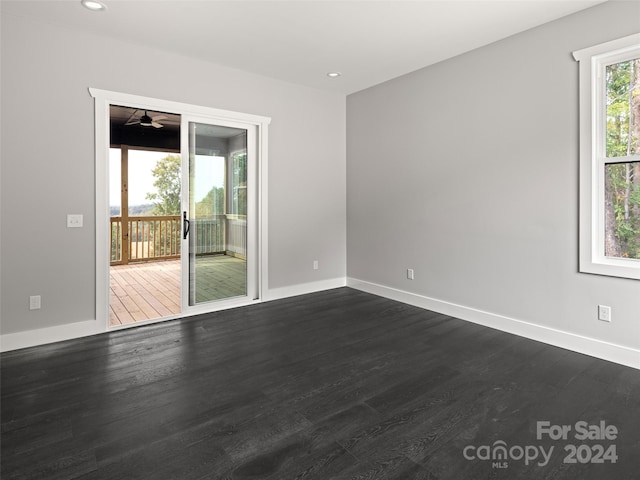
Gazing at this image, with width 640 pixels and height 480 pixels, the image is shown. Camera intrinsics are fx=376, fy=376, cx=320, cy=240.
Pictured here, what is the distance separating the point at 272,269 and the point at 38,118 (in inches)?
110

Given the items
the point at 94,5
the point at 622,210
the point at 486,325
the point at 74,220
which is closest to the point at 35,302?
the point at 74,220

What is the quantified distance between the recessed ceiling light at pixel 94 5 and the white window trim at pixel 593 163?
3779mm

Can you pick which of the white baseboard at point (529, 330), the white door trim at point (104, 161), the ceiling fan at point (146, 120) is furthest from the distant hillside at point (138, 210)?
the white baseboard at point (529, 330)

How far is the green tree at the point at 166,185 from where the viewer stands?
829cm

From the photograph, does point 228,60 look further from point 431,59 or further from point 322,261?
point 322,261

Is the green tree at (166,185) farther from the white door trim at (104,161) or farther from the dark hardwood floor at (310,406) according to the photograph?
the dark hardwood floor at (310,406)

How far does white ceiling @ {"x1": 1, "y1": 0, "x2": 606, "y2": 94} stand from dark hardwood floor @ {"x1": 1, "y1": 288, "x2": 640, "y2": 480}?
278 cm

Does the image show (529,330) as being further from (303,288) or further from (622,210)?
(303,288)

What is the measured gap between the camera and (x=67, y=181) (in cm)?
339

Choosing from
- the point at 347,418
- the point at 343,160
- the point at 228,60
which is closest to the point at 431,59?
the point at 343,160

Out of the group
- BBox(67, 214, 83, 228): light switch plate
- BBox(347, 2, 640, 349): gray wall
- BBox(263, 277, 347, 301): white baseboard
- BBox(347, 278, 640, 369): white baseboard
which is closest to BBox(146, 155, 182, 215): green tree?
BBox(263, 277, 347, 301): white baseboard

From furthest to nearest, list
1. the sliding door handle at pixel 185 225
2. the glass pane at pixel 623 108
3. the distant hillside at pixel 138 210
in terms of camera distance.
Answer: the distant hillside at pixel 138 210
the sliding door handle at pixel 185 225
the glass pane at pixel 623 108

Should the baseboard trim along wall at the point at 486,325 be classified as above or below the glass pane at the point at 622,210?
below

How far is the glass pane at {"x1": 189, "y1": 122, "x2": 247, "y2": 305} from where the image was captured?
424cm
